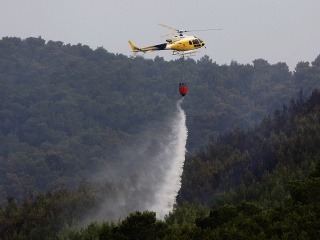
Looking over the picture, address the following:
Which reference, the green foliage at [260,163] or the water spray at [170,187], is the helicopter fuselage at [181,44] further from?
the water spray at [170,187]

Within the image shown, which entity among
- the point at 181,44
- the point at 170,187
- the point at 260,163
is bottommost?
the point at 170,187

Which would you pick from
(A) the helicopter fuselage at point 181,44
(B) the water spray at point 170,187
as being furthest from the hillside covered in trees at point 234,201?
(A) the helicopter fuselage at point 181,44

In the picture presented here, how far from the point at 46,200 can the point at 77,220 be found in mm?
6007

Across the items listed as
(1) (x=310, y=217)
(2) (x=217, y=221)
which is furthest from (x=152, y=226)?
(1) (x=310, y=217)

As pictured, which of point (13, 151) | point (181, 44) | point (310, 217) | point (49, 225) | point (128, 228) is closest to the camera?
point (310, 217)

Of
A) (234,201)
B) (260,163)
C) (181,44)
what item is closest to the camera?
(181,44)

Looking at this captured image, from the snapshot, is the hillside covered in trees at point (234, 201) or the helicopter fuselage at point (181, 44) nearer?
the hillside covered in trees at point (234, 201)

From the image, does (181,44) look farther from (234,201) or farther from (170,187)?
(170,187)

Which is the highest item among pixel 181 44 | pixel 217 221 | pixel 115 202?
pixel 181 44

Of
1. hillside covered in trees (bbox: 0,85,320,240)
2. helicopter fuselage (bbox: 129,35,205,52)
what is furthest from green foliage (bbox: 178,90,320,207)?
helicopter fuselage (bbox: 129,35,205,52)

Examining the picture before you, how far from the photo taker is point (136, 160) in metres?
171

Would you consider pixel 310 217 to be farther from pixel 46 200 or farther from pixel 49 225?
pixel 46 200

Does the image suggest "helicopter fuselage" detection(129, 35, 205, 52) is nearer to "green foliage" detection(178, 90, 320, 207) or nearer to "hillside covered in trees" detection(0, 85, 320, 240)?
"hillside covered in trees" detection(0, 85, 320, 240)

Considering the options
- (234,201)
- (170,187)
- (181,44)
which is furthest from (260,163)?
(181,44)
